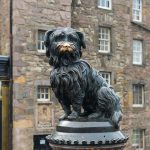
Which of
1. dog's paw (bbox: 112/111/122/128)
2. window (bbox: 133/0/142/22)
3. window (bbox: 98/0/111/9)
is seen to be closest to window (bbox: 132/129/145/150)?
window (bbox: 133/0/142/22)

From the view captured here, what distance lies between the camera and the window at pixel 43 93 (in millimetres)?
15570

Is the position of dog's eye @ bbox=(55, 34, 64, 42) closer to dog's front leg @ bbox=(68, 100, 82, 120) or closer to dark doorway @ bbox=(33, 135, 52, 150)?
dog's front leg @ bbox=(68, 100, 82, 120)

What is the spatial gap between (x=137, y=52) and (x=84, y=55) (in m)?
3.91

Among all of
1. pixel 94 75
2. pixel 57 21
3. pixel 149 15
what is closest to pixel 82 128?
pixel 94 75

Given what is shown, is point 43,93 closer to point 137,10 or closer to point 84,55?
point 84,55

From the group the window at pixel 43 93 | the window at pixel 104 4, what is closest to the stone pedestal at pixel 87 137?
the window at pixel 43 93

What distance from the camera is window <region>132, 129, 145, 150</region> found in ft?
64.0

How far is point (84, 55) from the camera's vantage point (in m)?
17.3

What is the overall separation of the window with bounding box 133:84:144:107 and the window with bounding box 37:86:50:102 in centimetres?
544

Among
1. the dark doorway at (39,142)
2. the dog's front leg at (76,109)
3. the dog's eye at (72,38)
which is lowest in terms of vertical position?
the dark doorway at (39,142)

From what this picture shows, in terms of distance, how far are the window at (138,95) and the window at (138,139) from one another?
1235 millimetres

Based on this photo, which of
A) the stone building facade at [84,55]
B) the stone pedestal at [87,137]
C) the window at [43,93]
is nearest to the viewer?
the stone pedestal at [87,137]

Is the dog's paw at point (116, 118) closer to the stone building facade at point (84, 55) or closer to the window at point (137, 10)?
the stone building facade at point (84, 55)

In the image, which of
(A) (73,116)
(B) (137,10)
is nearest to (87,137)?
(A) (73,116)
